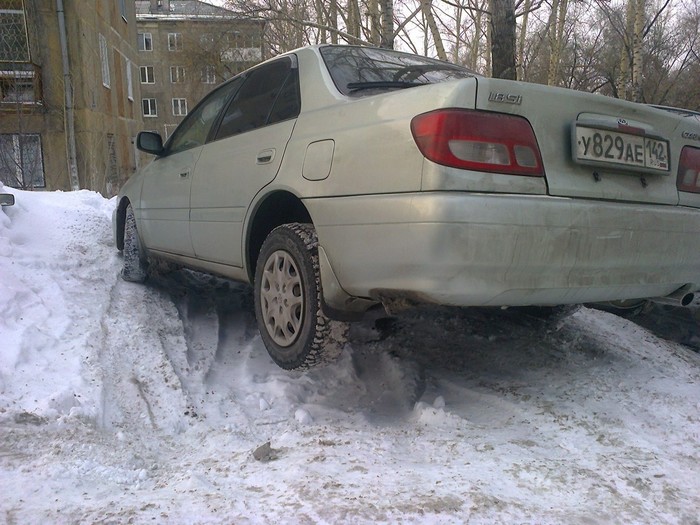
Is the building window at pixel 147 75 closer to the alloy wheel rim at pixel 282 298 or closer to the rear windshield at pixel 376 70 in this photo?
the rear windshield at pixel 376 70

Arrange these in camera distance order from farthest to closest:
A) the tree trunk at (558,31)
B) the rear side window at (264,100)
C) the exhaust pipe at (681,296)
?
the tree trunk at (558,31), the rear side window at (264,100), the exhaust pipe at (681,296)

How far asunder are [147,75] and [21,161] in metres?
37.0

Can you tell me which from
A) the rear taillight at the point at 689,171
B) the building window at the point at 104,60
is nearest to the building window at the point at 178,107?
the building window at the point at 104,60

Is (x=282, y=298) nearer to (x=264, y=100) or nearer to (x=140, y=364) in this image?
(x=140, y=364)

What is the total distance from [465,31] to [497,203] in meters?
28.5

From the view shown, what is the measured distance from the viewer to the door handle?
3.01m

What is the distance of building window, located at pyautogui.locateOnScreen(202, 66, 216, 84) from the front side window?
31.4 metres

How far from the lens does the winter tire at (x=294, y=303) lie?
271 centimetres

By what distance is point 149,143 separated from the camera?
445 centimetres

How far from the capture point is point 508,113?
2244mm

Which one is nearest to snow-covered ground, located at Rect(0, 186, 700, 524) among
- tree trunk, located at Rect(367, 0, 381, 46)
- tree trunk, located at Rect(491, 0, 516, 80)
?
tree trunk, located at Rect(491, 0, 516, 80)

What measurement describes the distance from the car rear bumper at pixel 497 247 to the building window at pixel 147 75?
5043 cm

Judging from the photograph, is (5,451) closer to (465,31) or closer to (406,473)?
(406,473)

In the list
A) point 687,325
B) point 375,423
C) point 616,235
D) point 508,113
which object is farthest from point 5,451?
point 687,325
